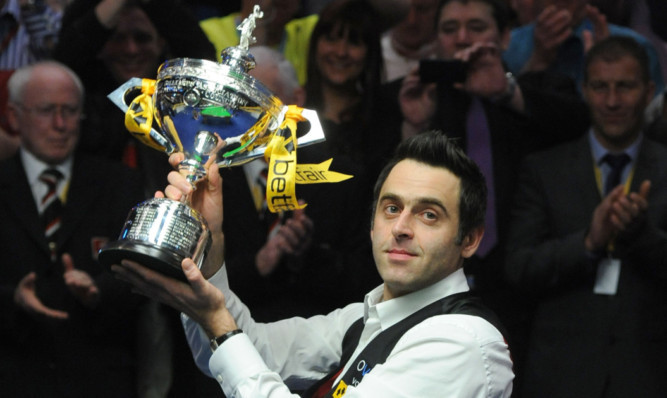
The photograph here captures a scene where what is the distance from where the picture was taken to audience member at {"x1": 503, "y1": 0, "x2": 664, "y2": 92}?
5305 millimetres

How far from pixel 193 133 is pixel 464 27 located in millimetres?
2408

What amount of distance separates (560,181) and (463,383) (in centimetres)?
205

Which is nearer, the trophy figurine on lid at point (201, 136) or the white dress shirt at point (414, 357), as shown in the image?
the white dress shirt at point (414, 357)

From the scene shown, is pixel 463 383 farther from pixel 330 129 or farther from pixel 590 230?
pixel 330 129

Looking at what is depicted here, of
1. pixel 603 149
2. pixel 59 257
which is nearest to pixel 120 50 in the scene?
pixel 59 257

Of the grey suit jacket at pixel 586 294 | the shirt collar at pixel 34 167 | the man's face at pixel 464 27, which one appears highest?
the man's face at pixel 464 27

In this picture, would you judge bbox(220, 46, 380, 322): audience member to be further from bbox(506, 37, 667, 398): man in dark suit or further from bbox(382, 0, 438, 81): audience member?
bbox(382, 0, 438, 81): audience member

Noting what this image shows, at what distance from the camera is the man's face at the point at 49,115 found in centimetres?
469

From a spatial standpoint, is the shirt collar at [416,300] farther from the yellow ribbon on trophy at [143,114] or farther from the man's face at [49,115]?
the man's face at [49,115]

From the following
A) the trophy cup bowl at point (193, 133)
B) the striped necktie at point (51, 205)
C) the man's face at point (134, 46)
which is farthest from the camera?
the man's face at point (134, 46)

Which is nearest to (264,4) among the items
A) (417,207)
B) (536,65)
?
(536,65)

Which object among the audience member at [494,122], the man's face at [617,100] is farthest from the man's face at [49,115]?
the man's face at [617,100]

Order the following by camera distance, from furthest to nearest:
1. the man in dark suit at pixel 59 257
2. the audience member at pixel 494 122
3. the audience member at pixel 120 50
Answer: the audience member at pixel 120 50
the audience member at pixel 494 122
the man in dark suit at pixel 59 257

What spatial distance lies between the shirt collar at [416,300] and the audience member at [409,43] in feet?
8.44
